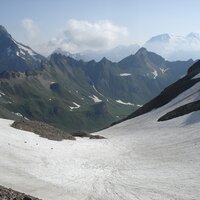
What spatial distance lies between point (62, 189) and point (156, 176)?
9.02 metres

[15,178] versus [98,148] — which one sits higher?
[98,148]

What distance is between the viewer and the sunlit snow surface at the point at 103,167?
1208 inches

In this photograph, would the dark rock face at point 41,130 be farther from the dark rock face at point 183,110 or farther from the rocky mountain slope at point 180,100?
the rocky mountain slope at point 180,100

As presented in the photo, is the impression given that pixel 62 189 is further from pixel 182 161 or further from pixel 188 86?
pixel 188 86

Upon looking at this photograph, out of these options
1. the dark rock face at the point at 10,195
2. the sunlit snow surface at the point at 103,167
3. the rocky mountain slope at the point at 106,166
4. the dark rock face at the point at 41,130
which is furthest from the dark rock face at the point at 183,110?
the dark rock face at the point at 10,195

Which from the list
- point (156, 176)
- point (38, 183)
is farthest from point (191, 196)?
point (38, 183)

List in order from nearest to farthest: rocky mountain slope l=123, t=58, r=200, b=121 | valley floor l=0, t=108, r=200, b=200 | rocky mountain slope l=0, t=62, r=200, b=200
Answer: valley floor l=0, t=108, r=200, b=200, rocky mountain slope l=0, t=62, r=200, b=200, rocky mountain slope l=123, t=58, r=200, b=121

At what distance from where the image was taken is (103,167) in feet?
129

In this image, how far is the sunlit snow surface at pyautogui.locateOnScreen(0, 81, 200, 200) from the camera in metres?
30.7

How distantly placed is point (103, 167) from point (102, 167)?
0.10 metres

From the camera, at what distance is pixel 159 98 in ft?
331

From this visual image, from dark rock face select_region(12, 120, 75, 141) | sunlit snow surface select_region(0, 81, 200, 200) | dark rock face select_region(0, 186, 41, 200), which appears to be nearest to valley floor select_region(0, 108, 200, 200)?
sunlit snow surface select_region(0, 81, 200, 200)

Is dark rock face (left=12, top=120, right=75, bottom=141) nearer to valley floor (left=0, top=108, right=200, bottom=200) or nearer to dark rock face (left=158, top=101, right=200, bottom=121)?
valley floor (left=0, top=108, right=200, bottom=200)

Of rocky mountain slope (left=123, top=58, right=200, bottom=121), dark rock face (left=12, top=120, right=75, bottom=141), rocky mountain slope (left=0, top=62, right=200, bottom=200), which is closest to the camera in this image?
rocky mountain slope (left=0, top=62, right=200, bottom=200)
